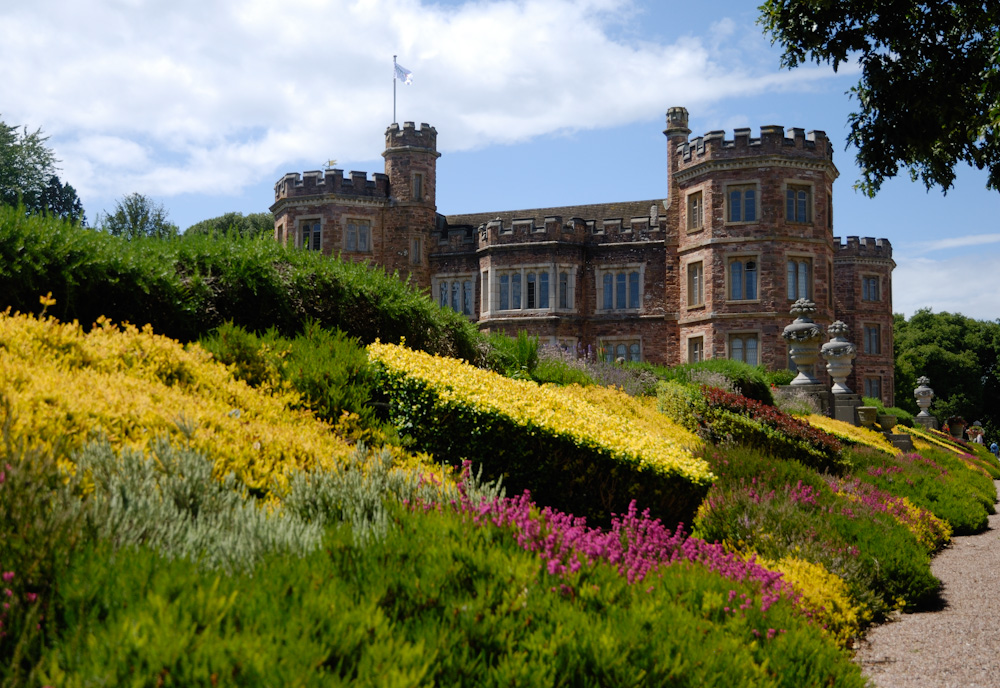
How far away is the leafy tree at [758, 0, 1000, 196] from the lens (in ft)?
41.5

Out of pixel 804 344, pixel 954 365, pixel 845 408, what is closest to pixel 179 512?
pixel 845 408

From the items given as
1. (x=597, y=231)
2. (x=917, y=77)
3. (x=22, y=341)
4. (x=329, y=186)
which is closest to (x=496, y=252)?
(x=597, y=231)

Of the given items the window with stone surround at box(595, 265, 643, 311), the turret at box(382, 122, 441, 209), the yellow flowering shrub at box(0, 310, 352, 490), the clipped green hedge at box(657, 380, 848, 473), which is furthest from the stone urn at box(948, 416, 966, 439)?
the yellow flowering shrub at box(0, 310, 352, 490)

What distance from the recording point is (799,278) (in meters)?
32.6

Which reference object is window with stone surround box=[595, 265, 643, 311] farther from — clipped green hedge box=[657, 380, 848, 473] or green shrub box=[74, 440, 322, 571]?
green shrub box=[74, 440, 322, 571]

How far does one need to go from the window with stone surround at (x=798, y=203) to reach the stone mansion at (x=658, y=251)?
57 millimetres

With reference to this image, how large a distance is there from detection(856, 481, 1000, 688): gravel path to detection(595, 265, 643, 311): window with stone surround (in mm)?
27703

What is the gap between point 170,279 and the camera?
25.5ft

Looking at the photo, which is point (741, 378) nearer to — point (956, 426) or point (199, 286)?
point (199, 286)

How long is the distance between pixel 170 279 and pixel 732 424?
7.71m

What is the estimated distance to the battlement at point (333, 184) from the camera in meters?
37.7

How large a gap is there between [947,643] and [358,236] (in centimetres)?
3458

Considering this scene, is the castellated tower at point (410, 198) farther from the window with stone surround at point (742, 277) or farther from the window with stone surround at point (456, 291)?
the window with stone surround at point (742, 277)

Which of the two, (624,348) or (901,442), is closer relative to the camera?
(901,442)
